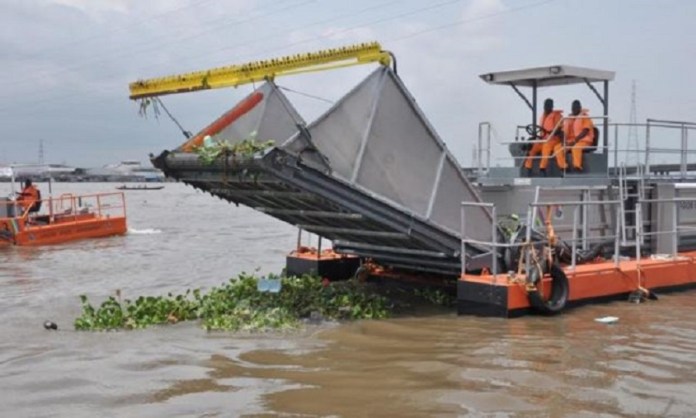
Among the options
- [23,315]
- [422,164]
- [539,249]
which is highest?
[422,164]

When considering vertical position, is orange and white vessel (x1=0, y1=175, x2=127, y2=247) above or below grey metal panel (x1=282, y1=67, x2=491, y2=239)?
below

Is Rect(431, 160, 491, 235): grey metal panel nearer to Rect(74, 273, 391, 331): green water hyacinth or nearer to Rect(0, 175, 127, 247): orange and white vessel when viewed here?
Rect(74, 273, 391, 331): green water hyacinth

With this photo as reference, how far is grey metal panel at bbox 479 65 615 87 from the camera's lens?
13.3 meters

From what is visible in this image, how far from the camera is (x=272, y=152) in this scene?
354 inches

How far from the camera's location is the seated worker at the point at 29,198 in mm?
25638

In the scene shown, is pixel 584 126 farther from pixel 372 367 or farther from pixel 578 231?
pixel 372 367

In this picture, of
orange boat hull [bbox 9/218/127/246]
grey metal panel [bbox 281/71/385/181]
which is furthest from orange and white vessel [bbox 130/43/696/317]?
orange boat hull [bbox 9/218/127/246]

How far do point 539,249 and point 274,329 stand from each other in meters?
3.79

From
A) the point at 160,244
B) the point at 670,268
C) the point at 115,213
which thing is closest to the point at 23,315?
the point at 670,268

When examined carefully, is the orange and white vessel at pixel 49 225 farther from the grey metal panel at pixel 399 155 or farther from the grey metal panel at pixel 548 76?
the grey metal panel at pixel 399 155

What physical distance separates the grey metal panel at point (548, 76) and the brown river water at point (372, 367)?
379 cm

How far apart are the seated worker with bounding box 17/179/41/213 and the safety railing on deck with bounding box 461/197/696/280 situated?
18.7 meters

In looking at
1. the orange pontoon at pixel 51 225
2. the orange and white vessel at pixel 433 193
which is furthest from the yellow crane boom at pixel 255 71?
the orange pontoon at pixel 51 225

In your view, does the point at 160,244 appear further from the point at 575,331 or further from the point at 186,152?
the point at 575,331
